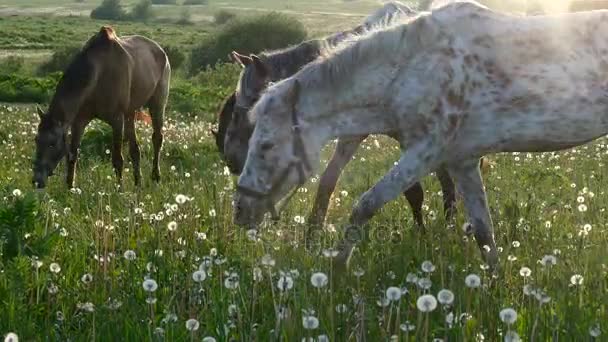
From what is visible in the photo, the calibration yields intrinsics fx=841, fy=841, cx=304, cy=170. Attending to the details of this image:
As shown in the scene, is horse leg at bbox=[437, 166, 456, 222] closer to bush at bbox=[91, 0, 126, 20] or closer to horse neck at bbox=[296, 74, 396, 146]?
horse neck at bbox=[296, 74, 396, 146]

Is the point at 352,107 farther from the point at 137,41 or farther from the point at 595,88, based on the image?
the point at 137,41

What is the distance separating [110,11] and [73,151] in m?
120

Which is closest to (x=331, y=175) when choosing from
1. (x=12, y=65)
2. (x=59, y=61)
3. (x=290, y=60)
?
(x=290, y=60)

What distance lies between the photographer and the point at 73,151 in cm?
1145

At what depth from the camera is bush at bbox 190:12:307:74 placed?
50531mm

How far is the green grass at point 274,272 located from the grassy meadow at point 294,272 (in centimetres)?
1

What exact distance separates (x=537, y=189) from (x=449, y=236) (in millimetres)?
3644

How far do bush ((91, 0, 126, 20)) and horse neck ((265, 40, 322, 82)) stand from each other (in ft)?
395

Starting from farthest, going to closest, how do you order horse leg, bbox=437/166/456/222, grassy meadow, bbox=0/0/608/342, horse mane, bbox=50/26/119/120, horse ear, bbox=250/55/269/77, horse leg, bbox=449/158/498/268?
horse mane, bbox=50/26/119/120 < horse leg, bbox=437/166/456/222 < horse ear, bbox=250/55/269/77 < horse leg, bbox=449/158/498/268 < grassy meadow, bbox=0/0/608/342

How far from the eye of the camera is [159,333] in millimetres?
3588

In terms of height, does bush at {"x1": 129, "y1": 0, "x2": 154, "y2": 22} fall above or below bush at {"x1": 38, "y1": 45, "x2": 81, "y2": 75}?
below

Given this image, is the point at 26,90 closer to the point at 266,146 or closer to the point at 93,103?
the point at 93,103

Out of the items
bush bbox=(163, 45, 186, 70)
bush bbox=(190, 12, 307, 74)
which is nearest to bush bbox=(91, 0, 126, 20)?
bush bbox=(190, 12, 307, 74)

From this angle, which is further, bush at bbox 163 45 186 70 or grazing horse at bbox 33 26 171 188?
bush at bbox 163 45 186 70
